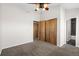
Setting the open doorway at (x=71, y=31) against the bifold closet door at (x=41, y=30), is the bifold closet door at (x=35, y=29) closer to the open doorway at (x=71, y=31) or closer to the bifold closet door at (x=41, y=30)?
the bifold closet door at (x=41, y=30)

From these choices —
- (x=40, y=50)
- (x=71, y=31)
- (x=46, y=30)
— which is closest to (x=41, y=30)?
(x=46, y=30)

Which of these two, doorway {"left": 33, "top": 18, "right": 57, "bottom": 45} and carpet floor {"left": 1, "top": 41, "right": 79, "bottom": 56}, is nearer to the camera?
carpet floor {"left": 1, "top": 41, "right": 79, "bottom": 56}

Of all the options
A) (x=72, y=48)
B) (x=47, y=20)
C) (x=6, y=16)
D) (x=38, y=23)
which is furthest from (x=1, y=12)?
(x=72, y=48)

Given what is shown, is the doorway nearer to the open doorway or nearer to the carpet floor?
the carpet floor

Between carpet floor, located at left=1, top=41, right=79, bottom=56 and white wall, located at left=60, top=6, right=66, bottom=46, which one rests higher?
white wall, located at left=60, top=6, right=66, bottom=46

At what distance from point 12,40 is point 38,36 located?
0.36 meters

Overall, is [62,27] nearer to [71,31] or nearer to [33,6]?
[71,31]

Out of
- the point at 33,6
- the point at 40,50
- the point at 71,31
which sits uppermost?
the point at 33,6

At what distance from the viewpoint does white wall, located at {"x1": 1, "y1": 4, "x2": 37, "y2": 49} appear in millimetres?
1298

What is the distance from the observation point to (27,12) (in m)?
1.34

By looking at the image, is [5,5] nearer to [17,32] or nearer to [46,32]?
[17,32]

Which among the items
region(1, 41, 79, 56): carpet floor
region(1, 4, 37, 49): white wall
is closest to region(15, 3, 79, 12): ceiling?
region(1, 4, 37, 49): white wall

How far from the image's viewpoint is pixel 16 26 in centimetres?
131

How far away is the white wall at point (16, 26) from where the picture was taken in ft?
4.26
